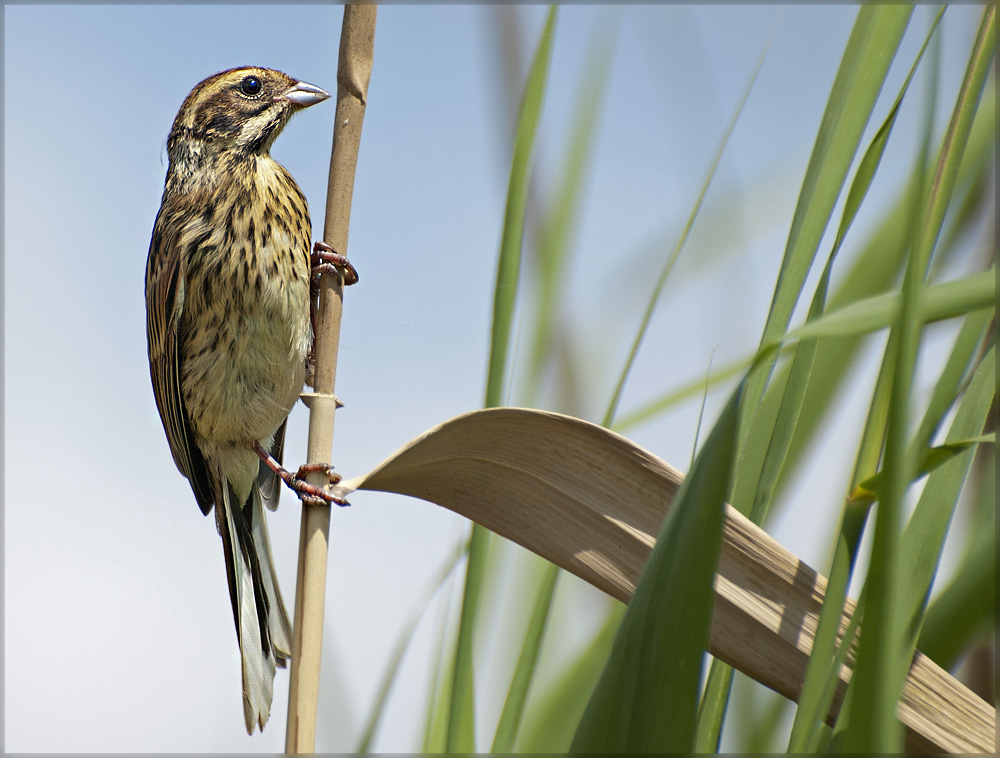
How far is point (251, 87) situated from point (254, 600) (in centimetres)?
120

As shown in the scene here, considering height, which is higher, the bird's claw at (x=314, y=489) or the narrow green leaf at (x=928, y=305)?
the narrow green leaf at (x=928, y=305)

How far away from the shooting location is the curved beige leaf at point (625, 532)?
2.36ft

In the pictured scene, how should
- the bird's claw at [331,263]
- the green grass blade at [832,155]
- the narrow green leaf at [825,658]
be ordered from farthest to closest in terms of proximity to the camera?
1. the bird's claw at [331,263]
2. the green grass blade at [832,155]
3. the narrow green leaf at [825,658]

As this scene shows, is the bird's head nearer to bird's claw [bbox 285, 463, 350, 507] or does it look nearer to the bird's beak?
the bird's beak

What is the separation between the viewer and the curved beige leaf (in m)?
0.72

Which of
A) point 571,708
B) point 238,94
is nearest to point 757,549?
point 571,708

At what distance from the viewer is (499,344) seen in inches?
35.3

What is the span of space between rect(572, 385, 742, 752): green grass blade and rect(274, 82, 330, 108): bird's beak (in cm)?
153

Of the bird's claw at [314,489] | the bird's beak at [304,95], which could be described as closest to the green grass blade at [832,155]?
the bird's claw at [314,489]

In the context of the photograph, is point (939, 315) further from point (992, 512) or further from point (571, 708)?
point (571, 708)

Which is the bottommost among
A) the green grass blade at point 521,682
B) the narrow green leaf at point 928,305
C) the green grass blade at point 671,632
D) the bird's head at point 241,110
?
the green grass blade at point 521,682

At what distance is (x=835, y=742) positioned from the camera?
0.69 m

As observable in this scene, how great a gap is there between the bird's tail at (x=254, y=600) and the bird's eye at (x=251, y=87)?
945 millimetres

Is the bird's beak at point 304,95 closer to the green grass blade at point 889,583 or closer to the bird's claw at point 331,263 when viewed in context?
the bird's claw at point 331,263
